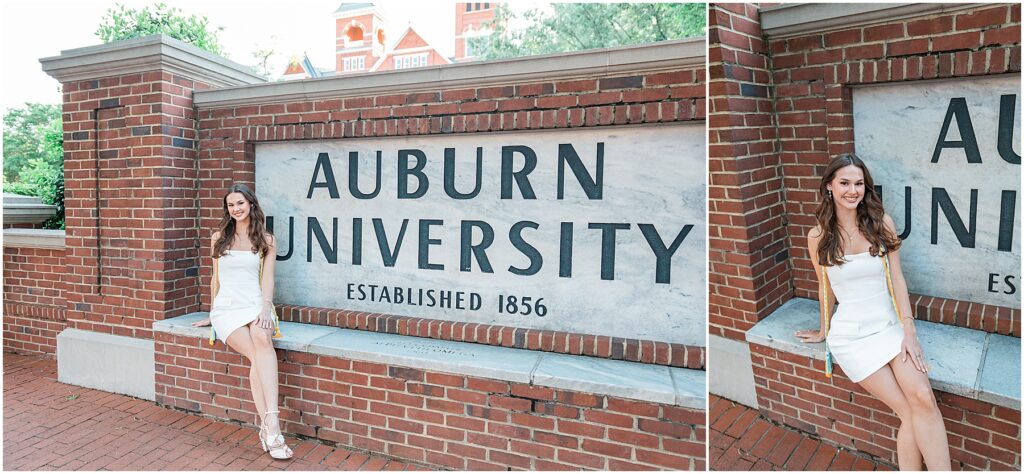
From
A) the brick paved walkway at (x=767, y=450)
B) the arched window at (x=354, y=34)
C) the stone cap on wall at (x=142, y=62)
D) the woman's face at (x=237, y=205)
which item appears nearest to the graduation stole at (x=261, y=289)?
the woman's face at (x=237, y=205)

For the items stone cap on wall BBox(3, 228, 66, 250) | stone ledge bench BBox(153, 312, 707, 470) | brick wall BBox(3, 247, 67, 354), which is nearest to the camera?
stone ledge bench BBox(153, 312, 707, 470)

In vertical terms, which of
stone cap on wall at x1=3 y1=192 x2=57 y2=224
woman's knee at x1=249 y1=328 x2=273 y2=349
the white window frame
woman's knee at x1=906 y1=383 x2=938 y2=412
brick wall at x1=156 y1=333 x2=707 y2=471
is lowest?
brick wall at x1=156 y1=333 x2=707 y2=471

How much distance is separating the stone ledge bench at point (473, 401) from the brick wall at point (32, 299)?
2585 mm

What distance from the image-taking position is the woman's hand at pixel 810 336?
3.67 metres

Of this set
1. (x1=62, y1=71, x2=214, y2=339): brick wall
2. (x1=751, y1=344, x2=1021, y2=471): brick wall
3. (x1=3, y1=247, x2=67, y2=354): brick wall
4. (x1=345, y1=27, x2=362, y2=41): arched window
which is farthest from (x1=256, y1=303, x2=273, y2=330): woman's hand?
(x1=345, y1=27, x2=362, y2=41): arched window

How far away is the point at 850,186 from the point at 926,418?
4.25 feet

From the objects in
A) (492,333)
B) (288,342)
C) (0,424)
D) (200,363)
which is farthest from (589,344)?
(0,424)

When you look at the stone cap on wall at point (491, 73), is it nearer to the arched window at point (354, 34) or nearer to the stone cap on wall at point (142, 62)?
the stone cap on wall at point (142, 62)

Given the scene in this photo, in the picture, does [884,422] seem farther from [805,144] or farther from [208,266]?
[208,266]

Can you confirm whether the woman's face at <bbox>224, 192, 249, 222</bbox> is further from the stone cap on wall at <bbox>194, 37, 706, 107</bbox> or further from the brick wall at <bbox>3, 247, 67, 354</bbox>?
the brick wall at <bbox>3, 247, 67, 354</bbox>

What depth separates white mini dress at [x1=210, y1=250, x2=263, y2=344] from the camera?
408 centimetres

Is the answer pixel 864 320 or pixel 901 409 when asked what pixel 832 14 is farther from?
pixel 901 409

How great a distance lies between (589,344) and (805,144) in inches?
81.4

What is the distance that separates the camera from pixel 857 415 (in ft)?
12.1
